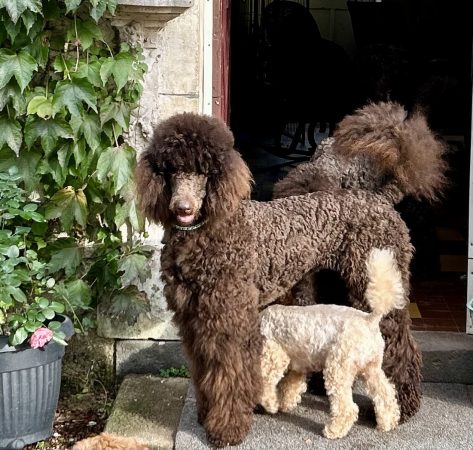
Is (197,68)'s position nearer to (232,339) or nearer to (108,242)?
(108,242)

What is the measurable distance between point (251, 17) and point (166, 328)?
13.7 feet

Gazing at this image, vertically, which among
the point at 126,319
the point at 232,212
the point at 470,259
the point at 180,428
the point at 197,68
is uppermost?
the point at 197,68

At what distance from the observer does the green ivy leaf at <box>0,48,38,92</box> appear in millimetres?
3869

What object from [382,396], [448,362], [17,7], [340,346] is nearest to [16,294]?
[17,7]

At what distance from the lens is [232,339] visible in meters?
3.55

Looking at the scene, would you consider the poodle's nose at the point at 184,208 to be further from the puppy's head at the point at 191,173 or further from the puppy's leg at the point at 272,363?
the puppy's leg at the point at 272,363

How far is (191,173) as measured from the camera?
3.36 metres

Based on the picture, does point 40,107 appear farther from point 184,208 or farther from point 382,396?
point 382,396

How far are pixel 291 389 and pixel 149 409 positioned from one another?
72 centimetres

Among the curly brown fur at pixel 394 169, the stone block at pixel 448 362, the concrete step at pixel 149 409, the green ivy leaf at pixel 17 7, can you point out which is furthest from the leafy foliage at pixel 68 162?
the stone block at pixel 448 362

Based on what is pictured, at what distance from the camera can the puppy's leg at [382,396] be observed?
3676 mm

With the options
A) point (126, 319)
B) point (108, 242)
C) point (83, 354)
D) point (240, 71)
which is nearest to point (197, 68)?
point (108, 242)

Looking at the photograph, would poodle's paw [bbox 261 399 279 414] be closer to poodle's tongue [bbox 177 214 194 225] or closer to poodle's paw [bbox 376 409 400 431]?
poodle's paw [bbox 376 409 400 431]

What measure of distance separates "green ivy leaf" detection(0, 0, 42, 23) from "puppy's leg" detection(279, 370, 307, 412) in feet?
6.69
